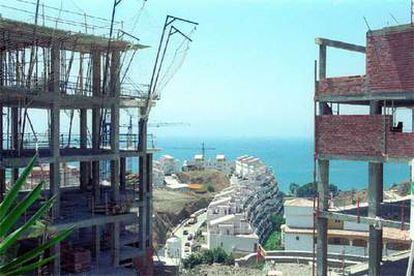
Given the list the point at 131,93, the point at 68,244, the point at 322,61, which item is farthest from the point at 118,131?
the point at 322,61

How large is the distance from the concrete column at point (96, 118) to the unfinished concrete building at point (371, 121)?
13.6 m

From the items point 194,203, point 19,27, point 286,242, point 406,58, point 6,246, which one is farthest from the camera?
point 194,203

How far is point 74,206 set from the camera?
88.9 ft

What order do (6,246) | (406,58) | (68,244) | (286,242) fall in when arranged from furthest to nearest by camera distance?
(286,242), (68,244), (406,58), (6,246)

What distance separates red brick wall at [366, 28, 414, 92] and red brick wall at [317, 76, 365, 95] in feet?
1.26

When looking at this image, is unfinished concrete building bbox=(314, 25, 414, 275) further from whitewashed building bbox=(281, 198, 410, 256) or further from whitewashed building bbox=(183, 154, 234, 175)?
whitewashed building bbox=(183, 154, 234, 175)

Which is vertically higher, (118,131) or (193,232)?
(118,131)

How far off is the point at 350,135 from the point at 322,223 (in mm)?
3240

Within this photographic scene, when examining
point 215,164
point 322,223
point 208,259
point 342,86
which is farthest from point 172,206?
point 342,86

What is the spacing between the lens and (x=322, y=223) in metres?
17.8

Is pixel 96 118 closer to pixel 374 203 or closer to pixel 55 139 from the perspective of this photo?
pixel 55 139

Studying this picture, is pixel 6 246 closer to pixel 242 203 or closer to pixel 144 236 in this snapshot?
pixel 144 236

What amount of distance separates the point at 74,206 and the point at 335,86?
15.8 m

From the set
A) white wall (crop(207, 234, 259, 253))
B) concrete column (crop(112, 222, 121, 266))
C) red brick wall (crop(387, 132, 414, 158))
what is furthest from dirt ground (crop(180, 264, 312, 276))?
red brick wall (crop(387, 132, 414, 158))
